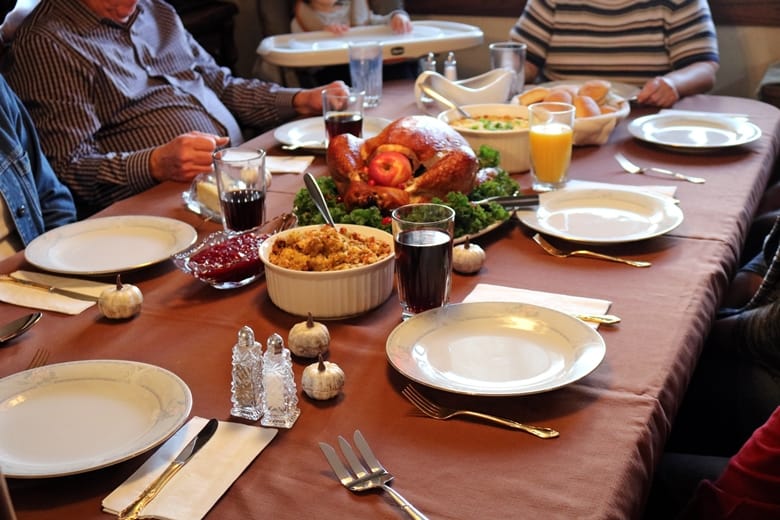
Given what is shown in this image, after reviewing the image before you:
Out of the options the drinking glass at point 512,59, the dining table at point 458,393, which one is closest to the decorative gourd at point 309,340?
→ the dining table at point 458,393

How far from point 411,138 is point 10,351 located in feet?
2.62

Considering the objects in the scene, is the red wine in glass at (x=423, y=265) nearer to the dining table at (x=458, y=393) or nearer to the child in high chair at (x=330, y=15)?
the dining table at (x=458, y=393)

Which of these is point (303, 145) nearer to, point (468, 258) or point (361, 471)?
point (468, 258)

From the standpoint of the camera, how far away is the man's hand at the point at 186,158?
75.4 inches

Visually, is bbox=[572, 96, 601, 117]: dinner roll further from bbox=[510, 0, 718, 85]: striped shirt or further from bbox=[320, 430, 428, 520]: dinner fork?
bbox=[320, 430, 428, 520]: dinner fork

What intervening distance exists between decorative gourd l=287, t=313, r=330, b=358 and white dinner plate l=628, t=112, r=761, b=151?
1.26 m

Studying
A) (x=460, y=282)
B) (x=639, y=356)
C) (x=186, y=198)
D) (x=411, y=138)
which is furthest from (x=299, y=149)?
(x=639, y=356)

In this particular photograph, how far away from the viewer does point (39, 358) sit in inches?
45.7

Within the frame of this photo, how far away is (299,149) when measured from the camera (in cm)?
214

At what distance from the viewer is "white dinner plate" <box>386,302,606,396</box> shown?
40.3 inches

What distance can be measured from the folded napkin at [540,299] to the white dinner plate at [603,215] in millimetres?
216

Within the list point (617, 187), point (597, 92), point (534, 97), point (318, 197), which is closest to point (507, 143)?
point (617, 187)

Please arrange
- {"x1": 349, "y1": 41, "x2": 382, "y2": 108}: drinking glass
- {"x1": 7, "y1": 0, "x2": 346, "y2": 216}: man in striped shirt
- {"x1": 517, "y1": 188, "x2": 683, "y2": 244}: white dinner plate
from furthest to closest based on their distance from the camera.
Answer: {"x1": 349, "y1": 41, "x2": 382, "y2": 108}: drinking glass
{"x1": 7, "y1": 0, "x2": 346, "y2": 216}: man in striped shirt
{"x1": 517, "y1": 188, "x2": 683, "y2": 244}: white dinner plate

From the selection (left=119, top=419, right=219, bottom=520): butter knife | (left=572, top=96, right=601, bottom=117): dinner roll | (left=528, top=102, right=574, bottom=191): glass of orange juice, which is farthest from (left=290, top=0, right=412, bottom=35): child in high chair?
(left=119, top=419, right=219, bottom=520): butter knife
